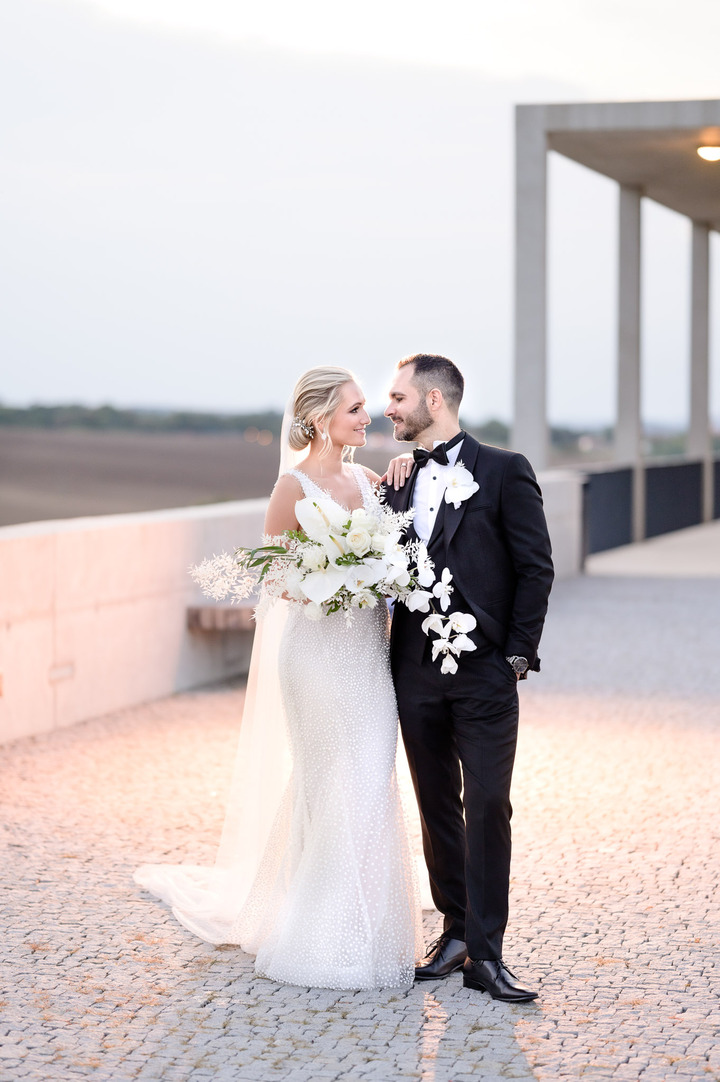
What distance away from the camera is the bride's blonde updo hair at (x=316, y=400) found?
4.63 m

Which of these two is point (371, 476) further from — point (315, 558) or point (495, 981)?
point (495, 981)

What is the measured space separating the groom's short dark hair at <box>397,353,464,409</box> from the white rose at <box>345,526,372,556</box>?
488mm

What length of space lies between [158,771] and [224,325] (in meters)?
107

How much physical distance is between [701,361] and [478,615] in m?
22.1

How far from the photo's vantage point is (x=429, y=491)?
14.8ft

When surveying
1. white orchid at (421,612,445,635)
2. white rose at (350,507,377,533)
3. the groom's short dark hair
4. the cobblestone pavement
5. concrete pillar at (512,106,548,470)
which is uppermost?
concrete pillar at (512,106,548,470)

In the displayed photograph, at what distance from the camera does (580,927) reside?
5031mm

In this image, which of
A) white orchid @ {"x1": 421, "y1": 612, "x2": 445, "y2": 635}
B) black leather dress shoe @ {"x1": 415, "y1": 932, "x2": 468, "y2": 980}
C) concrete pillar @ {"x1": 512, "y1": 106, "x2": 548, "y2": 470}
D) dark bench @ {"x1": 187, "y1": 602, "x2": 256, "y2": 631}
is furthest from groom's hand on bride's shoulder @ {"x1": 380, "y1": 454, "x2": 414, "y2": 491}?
concrete pillar @ {"x1": 512, "y1": 106, "x2": 548, "y2": 470}

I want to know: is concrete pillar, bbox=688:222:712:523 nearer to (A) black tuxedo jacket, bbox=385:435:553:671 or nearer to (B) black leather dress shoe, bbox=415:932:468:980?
(A) black tuxedo jacket, bbox=385:435:553:671

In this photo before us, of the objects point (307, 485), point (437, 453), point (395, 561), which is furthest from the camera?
point (307, 485)

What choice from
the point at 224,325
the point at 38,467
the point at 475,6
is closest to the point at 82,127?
the point at 224,325

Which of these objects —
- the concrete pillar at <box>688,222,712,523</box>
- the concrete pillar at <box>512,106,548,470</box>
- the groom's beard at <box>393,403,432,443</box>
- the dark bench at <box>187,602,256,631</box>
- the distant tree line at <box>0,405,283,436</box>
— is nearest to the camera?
the groom's beard at <box>393,403,432,443</box>

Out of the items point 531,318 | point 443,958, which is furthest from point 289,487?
point 531,318

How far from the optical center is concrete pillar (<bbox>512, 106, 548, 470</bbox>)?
16.2 metres
